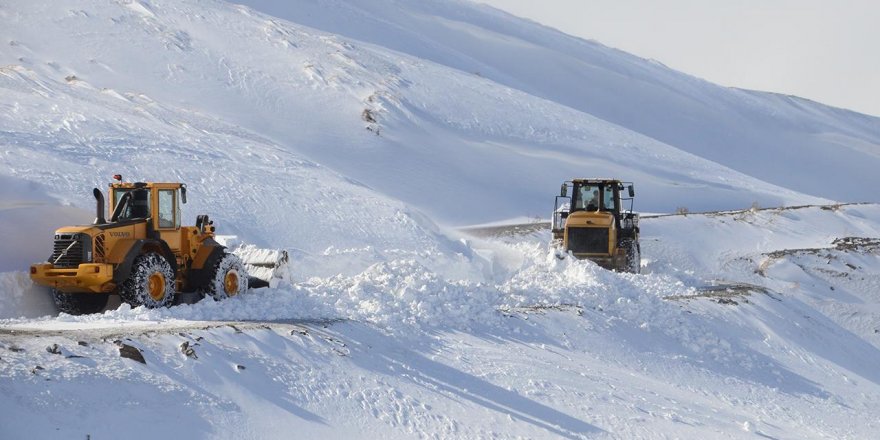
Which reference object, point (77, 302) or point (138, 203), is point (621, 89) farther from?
point (77, 302)

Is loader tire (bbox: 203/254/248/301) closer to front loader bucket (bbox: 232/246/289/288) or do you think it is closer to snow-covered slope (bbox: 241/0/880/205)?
front loader bucket (bbox: 232/246/289/288)

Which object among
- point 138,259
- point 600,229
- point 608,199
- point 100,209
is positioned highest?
point 608,199

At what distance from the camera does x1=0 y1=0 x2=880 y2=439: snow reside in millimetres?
11781

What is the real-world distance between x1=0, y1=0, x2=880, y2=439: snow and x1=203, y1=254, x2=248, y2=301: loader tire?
0.31 metres

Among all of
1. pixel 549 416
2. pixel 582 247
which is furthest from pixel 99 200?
pixel 582 247

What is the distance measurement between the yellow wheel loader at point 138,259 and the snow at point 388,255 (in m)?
0.54

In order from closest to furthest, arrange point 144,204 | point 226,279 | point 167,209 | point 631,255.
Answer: point 144,204, point 167,209, point 226,279, point 631,255

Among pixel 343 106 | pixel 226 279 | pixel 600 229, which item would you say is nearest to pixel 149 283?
pixel 226 279

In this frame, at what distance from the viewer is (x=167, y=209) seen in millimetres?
16281

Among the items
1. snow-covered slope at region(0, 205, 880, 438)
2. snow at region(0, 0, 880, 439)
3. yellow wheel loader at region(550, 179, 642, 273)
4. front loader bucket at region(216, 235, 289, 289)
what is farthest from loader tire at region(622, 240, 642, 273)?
front loader bucket at region(216, 235, 289, 289)

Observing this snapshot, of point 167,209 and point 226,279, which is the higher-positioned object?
point 167,209

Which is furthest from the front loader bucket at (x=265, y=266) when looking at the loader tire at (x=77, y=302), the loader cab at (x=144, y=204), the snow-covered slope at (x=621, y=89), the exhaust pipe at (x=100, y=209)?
the snow-covered slope at (x=621, y=89)

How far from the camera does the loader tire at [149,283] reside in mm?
15008

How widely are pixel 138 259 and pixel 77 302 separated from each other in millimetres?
1103
